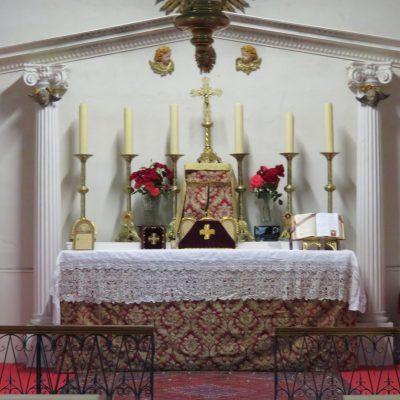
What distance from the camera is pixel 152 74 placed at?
1152 centimetres

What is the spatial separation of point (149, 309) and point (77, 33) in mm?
2958

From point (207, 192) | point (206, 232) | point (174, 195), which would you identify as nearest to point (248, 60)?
point (207, 192)

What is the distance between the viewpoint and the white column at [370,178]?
36.0ft

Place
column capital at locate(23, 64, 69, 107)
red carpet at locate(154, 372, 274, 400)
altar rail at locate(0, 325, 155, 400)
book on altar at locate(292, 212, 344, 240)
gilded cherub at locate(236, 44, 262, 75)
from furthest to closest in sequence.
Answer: gilded cherub at locate(236, 44, 262, 75)
column capital at locate(23, 64, 69, 107)
book on altar at locate(292, 212, 344, 240)
red carpet at locate(154, 372, 274, 400)
altar rail at locate(0, 325, 155, 400)

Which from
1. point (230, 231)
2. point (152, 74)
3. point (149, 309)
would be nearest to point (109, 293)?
point (149, 309)

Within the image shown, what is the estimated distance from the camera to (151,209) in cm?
1116

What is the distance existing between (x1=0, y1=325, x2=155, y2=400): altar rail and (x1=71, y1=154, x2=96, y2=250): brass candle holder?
91 centimetres

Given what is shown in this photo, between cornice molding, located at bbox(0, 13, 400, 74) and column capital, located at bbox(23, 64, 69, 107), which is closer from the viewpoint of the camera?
column capital, located at bbox(23, 64, 69, 107)

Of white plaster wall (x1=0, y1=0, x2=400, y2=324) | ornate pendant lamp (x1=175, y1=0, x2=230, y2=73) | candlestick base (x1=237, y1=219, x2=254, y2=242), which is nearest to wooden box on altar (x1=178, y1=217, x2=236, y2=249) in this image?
candlestick base (x1=237, y1=219, x2=254, y2=242)

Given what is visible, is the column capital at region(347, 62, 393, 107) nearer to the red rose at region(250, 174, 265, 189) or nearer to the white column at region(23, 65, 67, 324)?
the red rose at region(250, 174, 265, 189)

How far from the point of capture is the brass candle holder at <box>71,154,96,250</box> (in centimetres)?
1065

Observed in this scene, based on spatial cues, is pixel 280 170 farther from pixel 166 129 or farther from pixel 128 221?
pixel 128 221

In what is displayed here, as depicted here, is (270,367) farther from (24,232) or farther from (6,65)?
(6,65)

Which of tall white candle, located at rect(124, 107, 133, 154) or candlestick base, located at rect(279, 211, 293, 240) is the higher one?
tall white candle, located at rect(124, 107, 133, 154)
